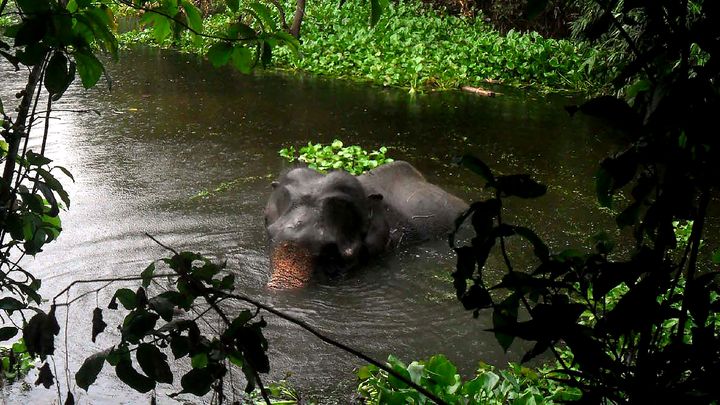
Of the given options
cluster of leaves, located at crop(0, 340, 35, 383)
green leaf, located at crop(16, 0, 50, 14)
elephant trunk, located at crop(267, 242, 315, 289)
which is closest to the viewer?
green leaf, located at crop(16, 0, 50, 14)

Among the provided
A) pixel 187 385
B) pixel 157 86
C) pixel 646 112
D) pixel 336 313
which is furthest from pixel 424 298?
pixel 157 86

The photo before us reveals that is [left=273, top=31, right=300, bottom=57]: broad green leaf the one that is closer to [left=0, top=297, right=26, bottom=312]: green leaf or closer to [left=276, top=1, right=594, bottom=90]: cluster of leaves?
[left=0, top=297, right=26, bottom=312]: green leaf

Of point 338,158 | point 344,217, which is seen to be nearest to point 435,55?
point 338,158

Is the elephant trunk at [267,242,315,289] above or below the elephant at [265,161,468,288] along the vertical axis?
below

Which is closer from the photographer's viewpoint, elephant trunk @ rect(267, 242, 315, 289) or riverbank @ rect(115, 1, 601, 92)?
elephant trunk @ rect(267, 242, 315, 289)

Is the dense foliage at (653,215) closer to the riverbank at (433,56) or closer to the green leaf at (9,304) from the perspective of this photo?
the green leaf at (9,304)

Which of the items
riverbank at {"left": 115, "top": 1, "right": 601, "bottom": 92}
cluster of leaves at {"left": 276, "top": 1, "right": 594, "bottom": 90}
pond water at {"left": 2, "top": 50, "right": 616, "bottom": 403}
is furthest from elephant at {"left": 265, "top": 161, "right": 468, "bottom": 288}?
cluster of leaves at {"left": 276, "top": 1, "right": 594, "bottom": 90}

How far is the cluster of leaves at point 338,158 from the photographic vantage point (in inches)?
275

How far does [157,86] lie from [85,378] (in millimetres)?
10142

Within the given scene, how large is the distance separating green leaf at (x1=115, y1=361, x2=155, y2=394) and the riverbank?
9.31 m

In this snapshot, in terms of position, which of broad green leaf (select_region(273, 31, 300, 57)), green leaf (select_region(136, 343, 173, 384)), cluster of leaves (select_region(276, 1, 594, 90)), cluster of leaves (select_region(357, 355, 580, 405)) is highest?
cluster of leaves (select_region(276, 1, 594, 90))

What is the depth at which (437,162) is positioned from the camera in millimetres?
7785

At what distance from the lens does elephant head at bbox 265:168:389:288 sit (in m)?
5.04

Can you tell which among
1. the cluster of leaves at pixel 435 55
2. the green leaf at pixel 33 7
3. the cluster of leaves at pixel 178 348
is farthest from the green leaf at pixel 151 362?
the cluster of leaves at pixel 435 55
